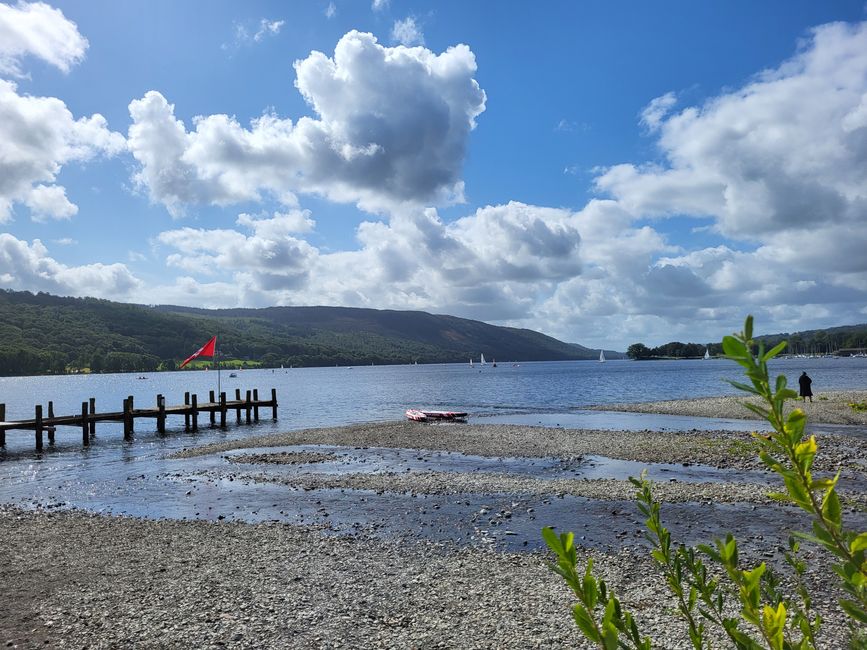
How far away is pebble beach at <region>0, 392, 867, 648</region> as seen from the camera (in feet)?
30.8

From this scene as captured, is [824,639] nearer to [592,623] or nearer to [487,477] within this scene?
[592,623]

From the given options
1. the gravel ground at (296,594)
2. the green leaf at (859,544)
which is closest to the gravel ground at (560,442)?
the gravel ground at (296,594)

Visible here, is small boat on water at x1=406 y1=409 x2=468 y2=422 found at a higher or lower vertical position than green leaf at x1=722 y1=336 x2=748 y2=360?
lower

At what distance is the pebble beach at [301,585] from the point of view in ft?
30.8

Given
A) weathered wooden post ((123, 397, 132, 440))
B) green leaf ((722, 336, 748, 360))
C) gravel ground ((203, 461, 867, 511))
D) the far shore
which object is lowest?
the far shore

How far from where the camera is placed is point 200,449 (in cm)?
3381

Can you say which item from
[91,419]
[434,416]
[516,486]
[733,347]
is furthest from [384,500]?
[91,419]

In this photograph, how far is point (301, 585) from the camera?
38.3ft

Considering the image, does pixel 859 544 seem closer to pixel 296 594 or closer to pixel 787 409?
pixel 296 594

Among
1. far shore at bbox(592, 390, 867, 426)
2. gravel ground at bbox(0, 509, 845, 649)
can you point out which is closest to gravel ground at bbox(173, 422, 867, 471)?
far shore at bbox(592, 390, 867, 426)

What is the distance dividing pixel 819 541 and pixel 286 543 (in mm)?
14570

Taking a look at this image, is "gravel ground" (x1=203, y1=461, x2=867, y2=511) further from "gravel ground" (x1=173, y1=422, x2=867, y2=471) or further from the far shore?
the far shore

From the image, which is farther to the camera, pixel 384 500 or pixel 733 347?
pixel 384 500

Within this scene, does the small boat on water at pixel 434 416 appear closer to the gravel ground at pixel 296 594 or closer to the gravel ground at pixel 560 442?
the gravel ground at pixel 560 442
